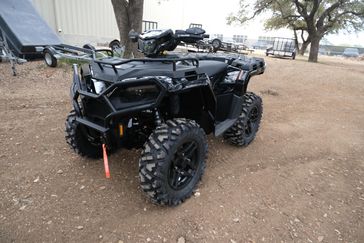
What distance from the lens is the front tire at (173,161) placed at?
2.15m

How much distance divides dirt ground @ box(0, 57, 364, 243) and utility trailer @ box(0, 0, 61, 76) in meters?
4.17

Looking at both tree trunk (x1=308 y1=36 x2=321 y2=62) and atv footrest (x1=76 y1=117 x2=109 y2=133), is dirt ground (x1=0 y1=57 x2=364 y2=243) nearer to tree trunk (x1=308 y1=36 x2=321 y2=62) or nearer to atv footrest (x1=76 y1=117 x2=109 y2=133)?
atv footrest (x1=76 y1=117 x2=109 y2=133)

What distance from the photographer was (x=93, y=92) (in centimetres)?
236

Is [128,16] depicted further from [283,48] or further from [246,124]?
[283,48]

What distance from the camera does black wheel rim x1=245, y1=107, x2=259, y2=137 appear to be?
378cm

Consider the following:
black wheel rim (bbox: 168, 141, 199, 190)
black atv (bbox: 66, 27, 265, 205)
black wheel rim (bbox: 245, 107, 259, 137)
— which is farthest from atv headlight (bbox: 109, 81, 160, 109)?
black wheel rim (bbox: 245, 107, 259, 137)

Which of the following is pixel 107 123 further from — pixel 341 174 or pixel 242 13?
pixel 242 13

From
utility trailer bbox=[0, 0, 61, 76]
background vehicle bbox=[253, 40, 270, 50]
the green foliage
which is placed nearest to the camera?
utility trailer bbox=[0, 0, 61, 76]

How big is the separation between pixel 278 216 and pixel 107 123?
1.74 metres

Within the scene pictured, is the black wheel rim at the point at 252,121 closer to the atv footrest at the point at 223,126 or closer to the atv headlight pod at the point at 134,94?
the atv footrest at the point at 223,126

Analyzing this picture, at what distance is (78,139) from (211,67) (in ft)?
5.35

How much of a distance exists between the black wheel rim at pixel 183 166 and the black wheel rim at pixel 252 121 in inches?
56.4

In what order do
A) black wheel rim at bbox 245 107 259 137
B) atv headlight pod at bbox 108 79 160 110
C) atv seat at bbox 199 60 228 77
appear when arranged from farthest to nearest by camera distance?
black wheel rim at bbox 245 107 259 137 → atv seat at bbox 199 60 228 77 → atv headlight pod at bbox 108 79 160 110

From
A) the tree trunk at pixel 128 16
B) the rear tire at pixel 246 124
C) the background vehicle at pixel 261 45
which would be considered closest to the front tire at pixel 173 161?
the rear tire at pixel 246 124
